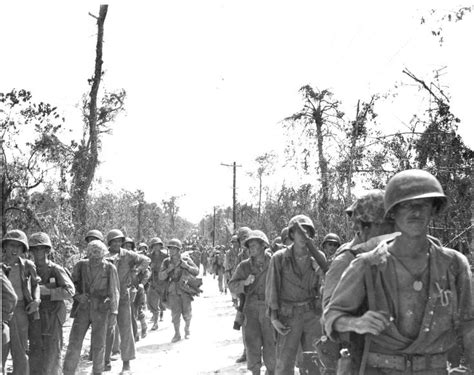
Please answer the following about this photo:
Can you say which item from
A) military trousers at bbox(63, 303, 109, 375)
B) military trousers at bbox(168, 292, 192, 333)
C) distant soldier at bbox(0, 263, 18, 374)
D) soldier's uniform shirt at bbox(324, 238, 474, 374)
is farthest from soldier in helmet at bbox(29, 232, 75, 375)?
military trousers at bbox(168, 292, 192, 333)

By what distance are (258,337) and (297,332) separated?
4.48 feet

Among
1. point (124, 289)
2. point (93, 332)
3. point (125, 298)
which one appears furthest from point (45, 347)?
point (124, 289)

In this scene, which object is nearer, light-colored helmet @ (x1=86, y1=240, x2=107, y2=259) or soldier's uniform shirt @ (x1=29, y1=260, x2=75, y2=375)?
soldier's uniform shirt @ (x1=29, y1=260, x2=75, y2=375)

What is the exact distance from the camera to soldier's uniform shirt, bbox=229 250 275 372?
8031mm

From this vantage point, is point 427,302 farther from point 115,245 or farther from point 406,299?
point 115,245

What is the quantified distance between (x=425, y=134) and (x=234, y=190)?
120 ft

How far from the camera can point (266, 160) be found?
43.2 metres

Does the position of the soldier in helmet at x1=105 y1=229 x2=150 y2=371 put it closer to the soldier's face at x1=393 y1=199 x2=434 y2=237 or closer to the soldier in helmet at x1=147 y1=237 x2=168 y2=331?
the soldier in helmet at x1=147 y1=237 x2=168 y2=331

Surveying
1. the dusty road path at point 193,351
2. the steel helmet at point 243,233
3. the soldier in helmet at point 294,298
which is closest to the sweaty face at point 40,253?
the dusty road path at point 193,351

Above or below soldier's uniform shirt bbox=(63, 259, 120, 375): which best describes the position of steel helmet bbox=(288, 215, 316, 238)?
above

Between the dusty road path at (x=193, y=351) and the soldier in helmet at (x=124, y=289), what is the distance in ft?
1.08

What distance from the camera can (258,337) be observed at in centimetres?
813

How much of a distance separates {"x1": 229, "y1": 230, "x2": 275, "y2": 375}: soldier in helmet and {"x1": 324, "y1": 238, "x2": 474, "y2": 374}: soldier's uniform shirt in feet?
15.4

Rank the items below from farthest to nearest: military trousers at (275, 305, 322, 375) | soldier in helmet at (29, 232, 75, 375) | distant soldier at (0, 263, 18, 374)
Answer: soldier in helmet at (29, 232, 75, 375), military trousers at (275, 305, 322, 375), distant soldier at (0, 263, 18, 374)
